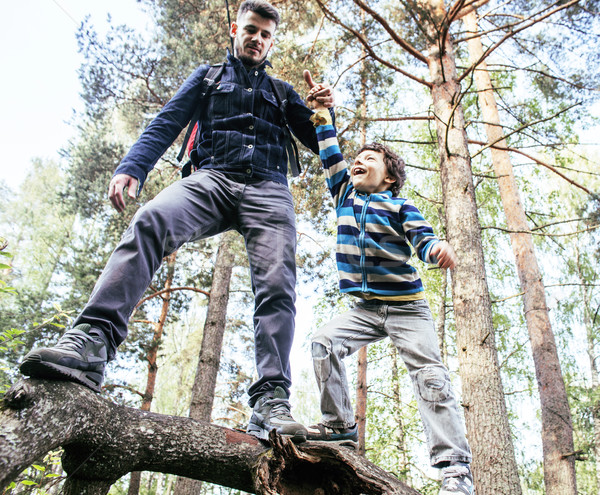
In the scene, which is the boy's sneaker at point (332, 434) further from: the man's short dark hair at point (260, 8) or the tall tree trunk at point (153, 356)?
the tall tree trunk at point (153, 356)

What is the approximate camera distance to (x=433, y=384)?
2.02 meters

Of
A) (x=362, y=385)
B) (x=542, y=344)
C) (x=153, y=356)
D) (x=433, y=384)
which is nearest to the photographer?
(x=433, y=384)

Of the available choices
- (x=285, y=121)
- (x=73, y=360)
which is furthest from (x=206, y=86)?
(x=73, y=360)

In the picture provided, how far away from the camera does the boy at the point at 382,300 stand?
1.96 m

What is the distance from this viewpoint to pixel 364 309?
2328 mm

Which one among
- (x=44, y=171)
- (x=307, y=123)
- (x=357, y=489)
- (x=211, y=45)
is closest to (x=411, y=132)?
(x=211, y=45)

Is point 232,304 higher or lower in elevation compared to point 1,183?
lower

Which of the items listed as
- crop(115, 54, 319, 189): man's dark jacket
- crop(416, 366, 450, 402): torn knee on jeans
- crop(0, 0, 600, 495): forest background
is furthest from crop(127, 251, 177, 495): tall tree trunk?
crop(416, 366, 450, 402): torn knee on jeans

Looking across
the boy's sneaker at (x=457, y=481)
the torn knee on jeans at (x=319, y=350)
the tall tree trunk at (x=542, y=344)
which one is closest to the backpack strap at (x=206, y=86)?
the torn knee on jeans at (x=319, y=350)

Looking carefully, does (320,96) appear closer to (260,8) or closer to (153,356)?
(260,8)

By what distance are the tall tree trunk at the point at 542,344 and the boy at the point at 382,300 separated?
9.98ft

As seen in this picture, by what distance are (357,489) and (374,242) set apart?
1.21 m

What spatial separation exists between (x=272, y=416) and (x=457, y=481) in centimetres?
77

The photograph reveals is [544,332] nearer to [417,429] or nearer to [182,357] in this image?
[417,429]
